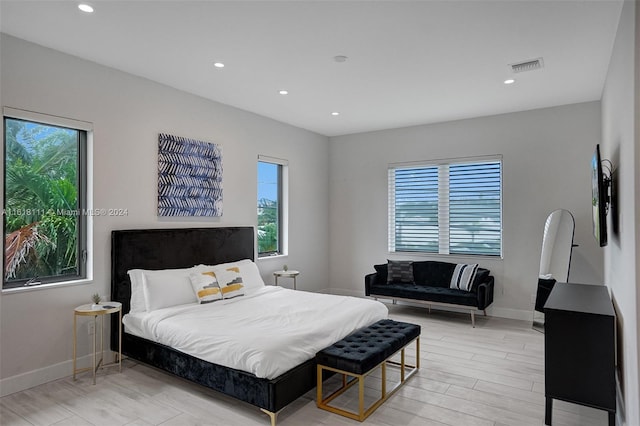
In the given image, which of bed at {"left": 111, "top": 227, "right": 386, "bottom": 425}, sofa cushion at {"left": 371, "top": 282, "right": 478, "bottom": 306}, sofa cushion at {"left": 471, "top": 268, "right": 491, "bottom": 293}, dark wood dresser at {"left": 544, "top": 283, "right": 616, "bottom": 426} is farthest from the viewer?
sofa cushion at {"left": 471, "top": 268, "right": 491, "bottom": 293}

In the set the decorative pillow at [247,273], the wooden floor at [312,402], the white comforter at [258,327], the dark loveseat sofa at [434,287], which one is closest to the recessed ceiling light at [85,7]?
the white comforter at [258,327]

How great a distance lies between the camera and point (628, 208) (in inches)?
94.4

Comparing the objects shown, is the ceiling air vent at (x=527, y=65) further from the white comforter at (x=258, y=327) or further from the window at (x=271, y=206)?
the window at (x=271, y=206)

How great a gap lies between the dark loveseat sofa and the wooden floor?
1.14m

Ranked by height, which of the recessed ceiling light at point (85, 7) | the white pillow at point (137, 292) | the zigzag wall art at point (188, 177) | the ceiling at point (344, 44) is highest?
the recessed ceiling light at point (85, 7)

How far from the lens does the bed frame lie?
2742mm

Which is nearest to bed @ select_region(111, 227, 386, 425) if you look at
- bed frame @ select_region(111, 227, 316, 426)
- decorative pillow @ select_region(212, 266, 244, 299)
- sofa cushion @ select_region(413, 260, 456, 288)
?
bed frame @ select_region(111, 227, 316, 426)

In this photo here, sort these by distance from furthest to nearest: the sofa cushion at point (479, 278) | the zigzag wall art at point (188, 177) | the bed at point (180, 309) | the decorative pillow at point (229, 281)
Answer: the sofa cushion at point (479, 278) < the zigzag wall art at point (188, 177) < the decorative pillow at point (229, 281) < the bed at point (180, 309)

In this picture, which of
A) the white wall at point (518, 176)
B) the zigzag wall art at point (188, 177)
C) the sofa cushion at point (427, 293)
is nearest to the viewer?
the zigzag wall art at point (188, 177)

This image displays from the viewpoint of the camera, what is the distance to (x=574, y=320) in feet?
8.66

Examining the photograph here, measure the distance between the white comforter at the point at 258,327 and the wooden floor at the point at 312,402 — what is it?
0.39 metres

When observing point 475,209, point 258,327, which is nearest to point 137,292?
point 258,327

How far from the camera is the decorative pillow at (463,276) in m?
5.43

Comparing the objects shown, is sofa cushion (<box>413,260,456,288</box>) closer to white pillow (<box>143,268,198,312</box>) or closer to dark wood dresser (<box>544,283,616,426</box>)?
dark wood dresser (<box>544,283,616,426</box>)
